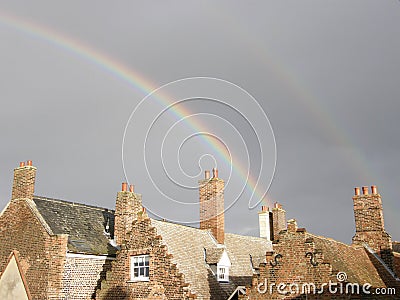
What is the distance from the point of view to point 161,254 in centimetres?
2319

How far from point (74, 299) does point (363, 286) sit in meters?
14.9

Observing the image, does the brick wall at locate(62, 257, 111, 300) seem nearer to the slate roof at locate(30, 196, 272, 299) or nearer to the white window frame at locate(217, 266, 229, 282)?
the slate roof at locate(30, 196, 272, 299)

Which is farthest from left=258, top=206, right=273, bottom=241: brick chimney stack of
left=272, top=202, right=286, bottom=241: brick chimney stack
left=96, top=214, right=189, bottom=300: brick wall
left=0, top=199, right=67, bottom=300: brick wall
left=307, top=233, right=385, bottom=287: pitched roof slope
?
left=0, top=199, right=67, bottom=300: brick wall

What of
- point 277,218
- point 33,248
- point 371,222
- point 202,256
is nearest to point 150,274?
point 202,256

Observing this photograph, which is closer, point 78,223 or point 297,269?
point 297,269

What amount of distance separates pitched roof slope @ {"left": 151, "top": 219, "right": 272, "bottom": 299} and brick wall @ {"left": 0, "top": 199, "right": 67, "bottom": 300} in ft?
18.7

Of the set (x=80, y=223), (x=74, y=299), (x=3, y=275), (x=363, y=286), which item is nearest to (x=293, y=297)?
(x=363, y=286)

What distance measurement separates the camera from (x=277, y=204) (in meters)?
35.2

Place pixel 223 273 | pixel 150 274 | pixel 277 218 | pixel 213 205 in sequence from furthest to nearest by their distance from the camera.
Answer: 1. pixel 277 218
2. pixel 213 205
3. pixel 223 273
4. pixel 150 274

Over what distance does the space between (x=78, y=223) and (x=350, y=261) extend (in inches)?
634

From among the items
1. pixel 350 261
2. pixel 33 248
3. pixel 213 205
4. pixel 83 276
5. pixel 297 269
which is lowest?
pixel 83 276

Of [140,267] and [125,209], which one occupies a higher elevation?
[125,209]

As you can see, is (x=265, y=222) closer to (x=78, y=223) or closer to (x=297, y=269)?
(x=78, y=223)

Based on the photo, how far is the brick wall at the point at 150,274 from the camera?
22516mm
